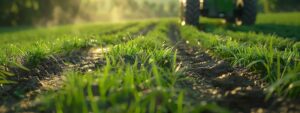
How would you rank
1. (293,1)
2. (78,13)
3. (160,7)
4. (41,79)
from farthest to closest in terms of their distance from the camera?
(160,7), (78,13), (293,1), (41,79)

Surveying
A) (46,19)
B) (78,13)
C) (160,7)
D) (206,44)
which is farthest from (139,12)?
(206,44)

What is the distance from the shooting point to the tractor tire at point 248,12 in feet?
44.4

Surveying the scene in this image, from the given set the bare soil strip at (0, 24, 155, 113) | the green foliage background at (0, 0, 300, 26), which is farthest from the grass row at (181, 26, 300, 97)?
the green foliage background at (0, 0, 300, 26)

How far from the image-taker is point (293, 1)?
1475 inches

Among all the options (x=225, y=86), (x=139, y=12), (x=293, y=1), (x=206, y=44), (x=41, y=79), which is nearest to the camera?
(x=225, y=86)

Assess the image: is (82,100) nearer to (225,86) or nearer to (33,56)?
(225,86)

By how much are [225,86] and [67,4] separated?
3954cm

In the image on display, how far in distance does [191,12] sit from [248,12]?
207 centimetres

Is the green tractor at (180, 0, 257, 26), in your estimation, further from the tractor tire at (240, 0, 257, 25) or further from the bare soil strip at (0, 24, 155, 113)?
the bare soil strip at (0, 24, 155, 113)

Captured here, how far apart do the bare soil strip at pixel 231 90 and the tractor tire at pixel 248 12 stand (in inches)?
363

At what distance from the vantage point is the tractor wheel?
490 inches

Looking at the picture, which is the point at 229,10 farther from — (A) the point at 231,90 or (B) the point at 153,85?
(B) the point at 153,85

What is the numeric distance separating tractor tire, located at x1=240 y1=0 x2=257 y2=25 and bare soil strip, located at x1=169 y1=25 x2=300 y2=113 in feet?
30.3

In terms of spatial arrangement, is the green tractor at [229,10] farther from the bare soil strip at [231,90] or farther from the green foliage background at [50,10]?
the green foliage background at [50,10]
